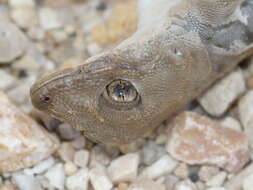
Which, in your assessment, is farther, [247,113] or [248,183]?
[247,113]

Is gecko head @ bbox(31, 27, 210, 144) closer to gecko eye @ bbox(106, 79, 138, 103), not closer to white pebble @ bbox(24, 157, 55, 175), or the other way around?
gecko eye @ bbox(106, 79, 138, 103)

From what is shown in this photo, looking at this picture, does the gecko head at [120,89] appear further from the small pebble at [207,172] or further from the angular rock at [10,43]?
the angular rock at [10,43]

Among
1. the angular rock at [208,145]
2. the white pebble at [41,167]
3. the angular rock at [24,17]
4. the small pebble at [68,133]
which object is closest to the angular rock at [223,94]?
the angular rock at [208,145]

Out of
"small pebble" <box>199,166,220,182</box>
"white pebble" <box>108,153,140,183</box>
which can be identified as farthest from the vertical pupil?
"small pebble" <box>199,166,220,182</box>

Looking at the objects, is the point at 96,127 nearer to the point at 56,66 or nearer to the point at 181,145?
the point at 181,145

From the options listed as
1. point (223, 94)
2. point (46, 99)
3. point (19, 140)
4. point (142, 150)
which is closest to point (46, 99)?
point (46, 99)

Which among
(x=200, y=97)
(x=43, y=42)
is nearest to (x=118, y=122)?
(x=200, y=97)

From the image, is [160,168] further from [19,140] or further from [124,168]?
[19,140]
